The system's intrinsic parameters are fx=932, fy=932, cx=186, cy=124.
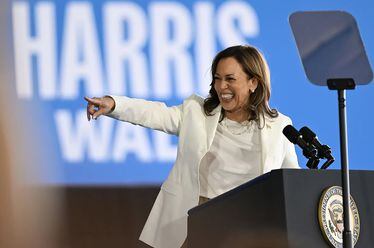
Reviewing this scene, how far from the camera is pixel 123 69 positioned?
4.30m

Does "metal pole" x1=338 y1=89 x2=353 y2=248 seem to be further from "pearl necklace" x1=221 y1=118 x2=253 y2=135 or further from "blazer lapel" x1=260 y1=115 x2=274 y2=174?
"pearl necklace" x1=221 y1=118 x2=253 y2=135

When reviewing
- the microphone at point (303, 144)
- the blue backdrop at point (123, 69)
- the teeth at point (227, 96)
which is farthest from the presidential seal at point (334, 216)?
the blue backdrop at point (123, 69)

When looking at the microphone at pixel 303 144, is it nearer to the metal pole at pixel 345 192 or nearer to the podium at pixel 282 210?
the podium at pixel 282 210

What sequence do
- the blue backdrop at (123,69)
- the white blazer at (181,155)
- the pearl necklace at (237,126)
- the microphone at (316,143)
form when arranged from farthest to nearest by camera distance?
the blue backdrop at (123,69) < the pearl necklace at (237,126) < the white blazer at (181,155) < the microphone at (316,143)

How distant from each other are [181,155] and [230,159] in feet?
0.56

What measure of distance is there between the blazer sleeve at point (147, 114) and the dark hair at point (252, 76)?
0.12 metres

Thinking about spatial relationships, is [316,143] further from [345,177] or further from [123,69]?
[123,69]

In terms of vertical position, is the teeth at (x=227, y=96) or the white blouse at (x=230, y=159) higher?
the teeth at (x=227, y=96)

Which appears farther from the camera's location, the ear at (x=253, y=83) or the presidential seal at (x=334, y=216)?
the ear at (x=253, y=83)

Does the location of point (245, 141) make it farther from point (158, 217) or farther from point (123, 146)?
point (123, 146)

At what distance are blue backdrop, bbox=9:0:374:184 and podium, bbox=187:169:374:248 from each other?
1.59 meters

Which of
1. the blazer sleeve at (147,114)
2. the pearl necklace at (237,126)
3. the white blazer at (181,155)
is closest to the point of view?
the blazer sleeve at (147,114)

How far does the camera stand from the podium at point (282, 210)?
2.38 meters

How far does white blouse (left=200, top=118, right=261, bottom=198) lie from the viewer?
10.6ft
